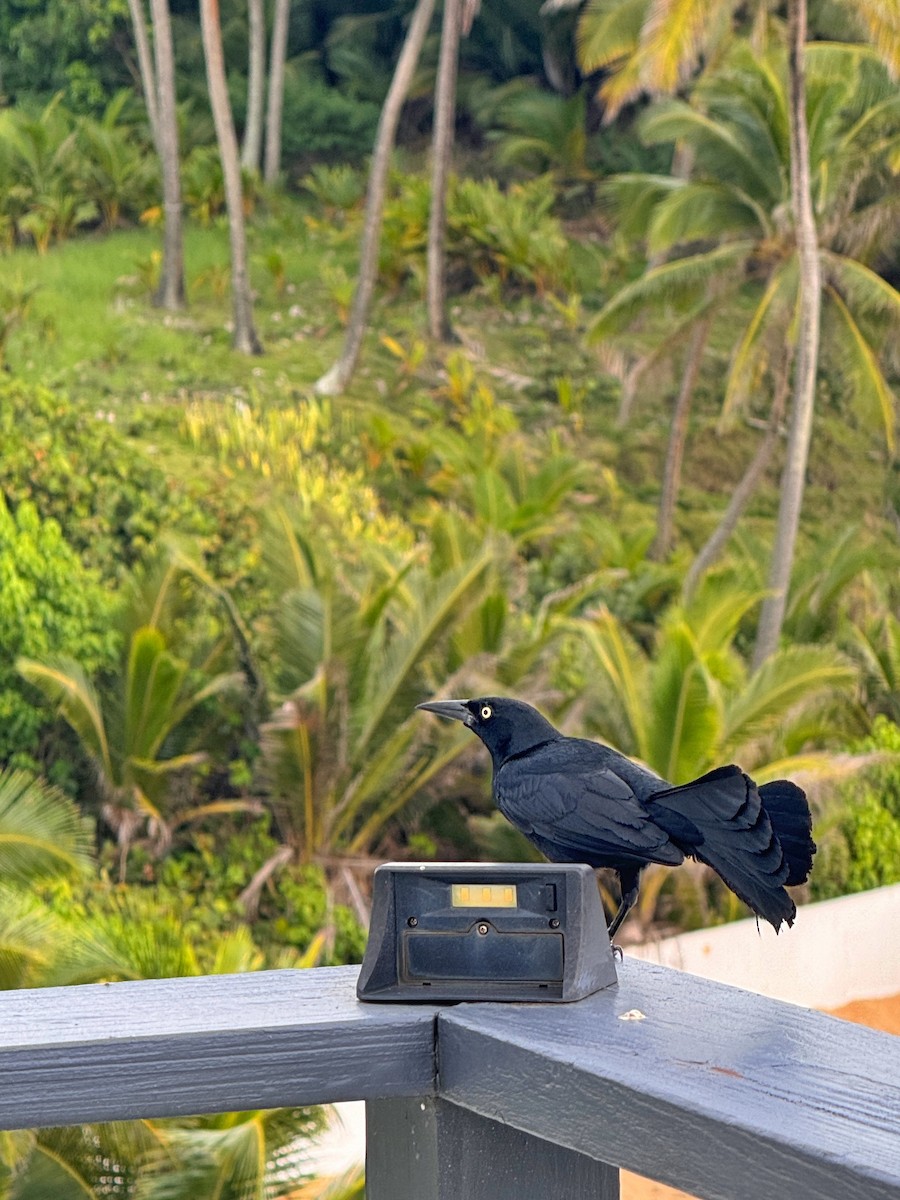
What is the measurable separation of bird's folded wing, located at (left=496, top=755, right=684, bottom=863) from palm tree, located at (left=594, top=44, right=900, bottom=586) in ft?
Answer: 37.6

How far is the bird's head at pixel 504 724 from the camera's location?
1456 mm

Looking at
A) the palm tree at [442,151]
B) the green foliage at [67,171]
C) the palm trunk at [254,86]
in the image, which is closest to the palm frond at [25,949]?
the green foliage at [67,171]

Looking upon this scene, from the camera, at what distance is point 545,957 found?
926mm

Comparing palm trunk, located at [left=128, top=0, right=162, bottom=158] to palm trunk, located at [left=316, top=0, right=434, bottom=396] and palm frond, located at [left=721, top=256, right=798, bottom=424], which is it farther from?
Answer: palm frond, located at [left=721, top=256, right=798, bottom=424]

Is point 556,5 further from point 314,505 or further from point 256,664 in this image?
point 256,664

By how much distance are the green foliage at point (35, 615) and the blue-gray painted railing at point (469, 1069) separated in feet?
30.9

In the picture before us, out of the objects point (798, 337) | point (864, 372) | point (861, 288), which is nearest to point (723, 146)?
point (861, 288)

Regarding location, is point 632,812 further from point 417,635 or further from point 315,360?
point 315,360

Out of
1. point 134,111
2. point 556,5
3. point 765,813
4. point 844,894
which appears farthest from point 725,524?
point 765,813

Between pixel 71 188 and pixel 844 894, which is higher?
pixel 71 188

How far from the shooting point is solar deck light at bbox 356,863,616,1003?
908mm

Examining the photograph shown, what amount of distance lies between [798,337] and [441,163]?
147 inches

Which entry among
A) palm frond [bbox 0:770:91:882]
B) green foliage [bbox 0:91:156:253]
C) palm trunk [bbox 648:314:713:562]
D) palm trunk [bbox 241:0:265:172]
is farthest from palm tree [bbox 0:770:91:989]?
palm trunk [bbox 648:314:713:562]

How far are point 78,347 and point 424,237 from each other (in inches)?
143
